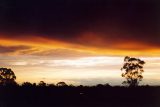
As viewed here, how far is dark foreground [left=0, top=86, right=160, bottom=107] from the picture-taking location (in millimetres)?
25875

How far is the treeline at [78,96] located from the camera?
→ 25906 mm

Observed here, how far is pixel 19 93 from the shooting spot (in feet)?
89.8

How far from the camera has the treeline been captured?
2591 centimetres

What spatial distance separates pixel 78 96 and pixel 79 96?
0.29 feet

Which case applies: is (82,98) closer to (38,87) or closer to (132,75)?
(38,87)

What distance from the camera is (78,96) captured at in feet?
94.6

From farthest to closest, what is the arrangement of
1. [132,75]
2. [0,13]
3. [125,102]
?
1. [132,75]
2. [125,102]
3. [0,13]

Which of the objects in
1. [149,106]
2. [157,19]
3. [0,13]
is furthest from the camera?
[149,106]

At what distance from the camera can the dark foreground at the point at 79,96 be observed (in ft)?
84.9

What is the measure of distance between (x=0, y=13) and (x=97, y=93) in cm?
1489

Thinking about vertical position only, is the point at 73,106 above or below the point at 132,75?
below

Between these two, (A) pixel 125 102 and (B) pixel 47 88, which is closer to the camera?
(A) pixel 125 102

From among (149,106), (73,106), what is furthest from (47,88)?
(149,106)

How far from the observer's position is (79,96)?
28875mm
